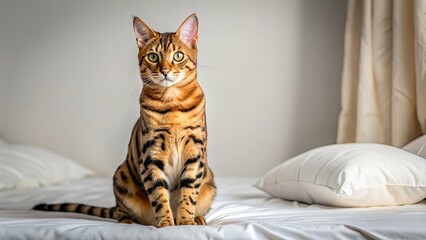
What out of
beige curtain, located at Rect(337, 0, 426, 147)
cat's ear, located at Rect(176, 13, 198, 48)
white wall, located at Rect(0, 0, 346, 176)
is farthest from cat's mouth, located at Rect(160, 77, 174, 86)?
white wall, located at Rect(0, 0, 346, 176)

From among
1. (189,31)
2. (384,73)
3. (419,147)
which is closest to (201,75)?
(384,73)

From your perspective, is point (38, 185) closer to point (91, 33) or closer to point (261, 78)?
point (91, 33)

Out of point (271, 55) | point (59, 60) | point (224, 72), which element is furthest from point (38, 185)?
point (271, 55)

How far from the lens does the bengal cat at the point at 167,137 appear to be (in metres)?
1.48

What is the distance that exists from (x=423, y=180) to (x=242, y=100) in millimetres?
1331

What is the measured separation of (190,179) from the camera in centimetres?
150

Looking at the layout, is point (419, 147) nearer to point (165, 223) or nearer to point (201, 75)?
point (165, 223)

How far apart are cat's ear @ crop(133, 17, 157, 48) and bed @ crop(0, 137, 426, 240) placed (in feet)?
1.52

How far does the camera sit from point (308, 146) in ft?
9.46

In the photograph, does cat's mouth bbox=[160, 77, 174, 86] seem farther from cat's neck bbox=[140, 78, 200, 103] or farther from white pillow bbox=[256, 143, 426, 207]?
white pillow bbox=[256, 143, 426, 207]

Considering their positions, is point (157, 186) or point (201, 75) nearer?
point (157, 186)

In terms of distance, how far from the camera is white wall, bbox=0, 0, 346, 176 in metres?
2.86

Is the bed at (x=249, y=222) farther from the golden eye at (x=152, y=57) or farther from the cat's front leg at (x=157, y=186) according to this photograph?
the golden eye at (x=152, y=57)

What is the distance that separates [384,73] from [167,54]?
1.30 metres
